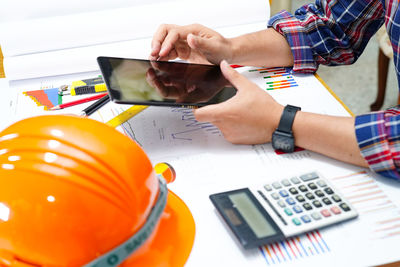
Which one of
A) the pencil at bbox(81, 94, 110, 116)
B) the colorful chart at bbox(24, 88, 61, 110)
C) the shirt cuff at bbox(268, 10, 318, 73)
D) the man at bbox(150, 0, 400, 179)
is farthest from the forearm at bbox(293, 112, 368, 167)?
the colorful chart at bbox(24, 88, 61, 110)

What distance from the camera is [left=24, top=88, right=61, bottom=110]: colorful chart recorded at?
32.4 inches

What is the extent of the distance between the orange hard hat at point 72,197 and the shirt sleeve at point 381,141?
34cm

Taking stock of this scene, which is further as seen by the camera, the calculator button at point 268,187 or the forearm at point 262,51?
the forearm at point 262,51

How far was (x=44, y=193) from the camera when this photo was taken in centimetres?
43

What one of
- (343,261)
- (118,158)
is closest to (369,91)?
(343,261)

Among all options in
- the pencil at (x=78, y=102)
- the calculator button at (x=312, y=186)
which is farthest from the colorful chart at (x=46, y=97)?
the calculator button at (x=312, y=186)

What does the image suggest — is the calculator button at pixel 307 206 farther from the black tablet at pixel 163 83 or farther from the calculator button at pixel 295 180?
the black tablet at pixel 163 83

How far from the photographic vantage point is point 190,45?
821 millimetres

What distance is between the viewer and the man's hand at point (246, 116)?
0.68 meters

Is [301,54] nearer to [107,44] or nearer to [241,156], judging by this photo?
[241,156]

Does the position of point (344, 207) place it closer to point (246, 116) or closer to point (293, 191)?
point (293, 191)

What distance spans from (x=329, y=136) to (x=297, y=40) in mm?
313

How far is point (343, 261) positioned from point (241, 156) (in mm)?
234

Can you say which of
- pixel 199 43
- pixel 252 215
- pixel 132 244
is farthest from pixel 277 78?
pixel 132 244
